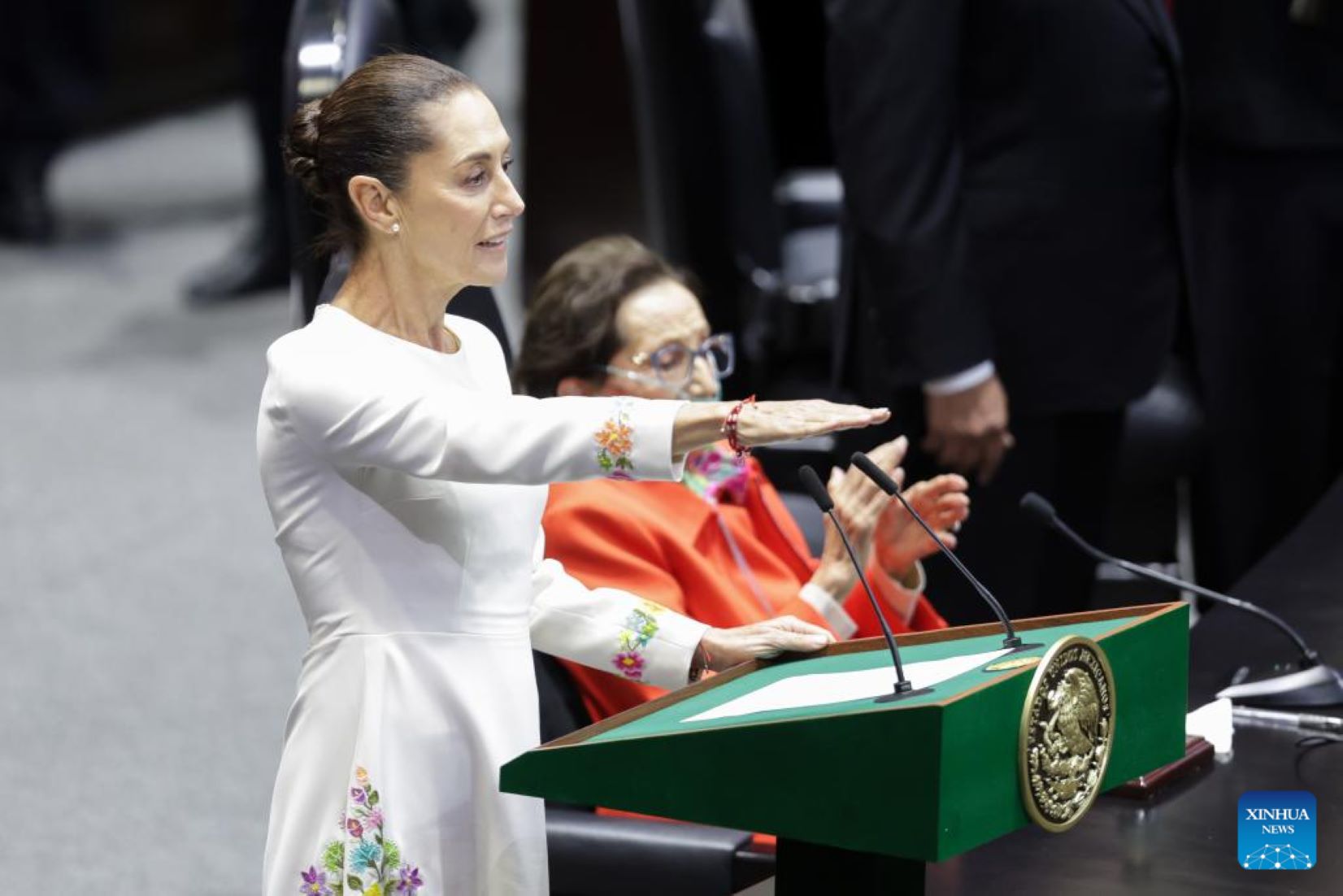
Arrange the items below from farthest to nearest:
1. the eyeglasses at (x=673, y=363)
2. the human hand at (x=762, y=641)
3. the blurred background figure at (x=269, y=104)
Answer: the blurred background figure at (x=269, y=104) → the eyeglasses at (x=673, y=363) → the human hand at (x=762, y=641)

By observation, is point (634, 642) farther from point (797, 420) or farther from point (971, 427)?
point (971, 427)

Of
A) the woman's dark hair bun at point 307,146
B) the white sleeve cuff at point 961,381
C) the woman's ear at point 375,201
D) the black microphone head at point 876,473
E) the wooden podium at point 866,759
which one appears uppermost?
the woman's dark hair bun at point 307,146

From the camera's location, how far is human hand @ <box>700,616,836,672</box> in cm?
160

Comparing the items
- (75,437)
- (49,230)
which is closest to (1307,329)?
(75,437)

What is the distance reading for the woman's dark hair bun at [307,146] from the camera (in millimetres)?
1591

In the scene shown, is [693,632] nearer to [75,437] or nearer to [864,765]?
[864,765]

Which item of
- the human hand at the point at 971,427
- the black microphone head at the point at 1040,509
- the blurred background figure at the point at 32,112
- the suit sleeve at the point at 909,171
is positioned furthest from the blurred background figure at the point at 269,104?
the black microphone head at the point at 1040,509

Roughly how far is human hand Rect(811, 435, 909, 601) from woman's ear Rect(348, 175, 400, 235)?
2.31 feet

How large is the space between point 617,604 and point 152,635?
92.3 inches

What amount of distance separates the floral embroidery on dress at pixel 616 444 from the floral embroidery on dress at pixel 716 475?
0.86 meters

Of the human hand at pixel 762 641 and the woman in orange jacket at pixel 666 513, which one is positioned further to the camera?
the woman in orange jacket at pixel 666 513

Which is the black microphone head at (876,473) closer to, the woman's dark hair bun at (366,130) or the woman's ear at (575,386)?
the woman's dark hair bun at (366,130)

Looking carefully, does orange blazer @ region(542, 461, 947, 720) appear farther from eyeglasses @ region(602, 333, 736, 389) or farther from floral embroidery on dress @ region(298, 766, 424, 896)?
floral embroidery on dress @ region(298, 766, 424, 896)

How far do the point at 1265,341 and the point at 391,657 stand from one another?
2138mm
